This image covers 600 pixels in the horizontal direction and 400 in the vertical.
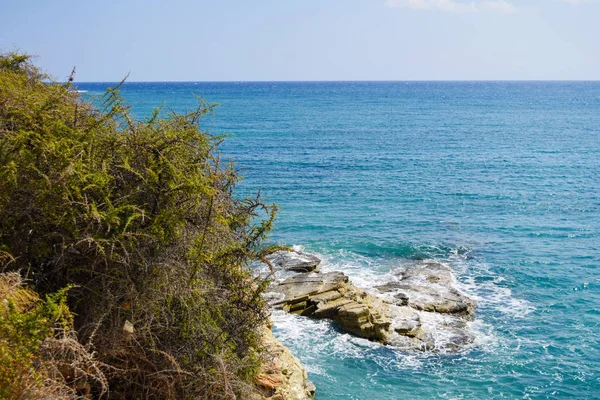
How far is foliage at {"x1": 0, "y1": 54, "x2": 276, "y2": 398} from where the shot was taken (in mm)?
9289

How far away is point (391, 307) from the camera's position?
70.4 ft

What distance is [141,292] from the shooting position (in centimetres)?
957

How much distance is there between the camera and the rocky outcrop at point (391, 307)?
64.8 feet

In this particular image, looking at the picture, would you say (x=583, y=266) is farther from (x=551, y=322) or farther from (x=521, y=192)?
(x=521, y=192)

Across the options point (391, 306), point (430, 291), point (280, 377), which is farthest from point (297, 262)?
point (280, 377)

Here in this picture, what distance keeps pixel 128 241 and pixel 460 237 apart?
2451 cm

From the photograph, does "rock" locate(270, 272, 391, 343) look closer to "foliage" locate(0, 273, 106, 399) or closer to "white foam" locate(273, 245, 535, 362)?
"white foam" locate(273, 245, 535, 362)

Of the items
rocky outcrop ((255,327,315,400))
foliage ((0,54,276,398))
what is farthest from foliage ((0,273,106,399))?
rocky outcrop ((255,327,315,400))

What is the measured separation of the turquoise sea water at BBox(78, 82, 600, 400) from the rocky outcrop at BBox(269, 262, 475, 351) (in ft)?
1.80

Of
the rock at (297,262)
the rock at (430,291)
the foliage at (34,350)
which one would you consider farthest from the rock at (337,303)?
the foliage at (34,350)

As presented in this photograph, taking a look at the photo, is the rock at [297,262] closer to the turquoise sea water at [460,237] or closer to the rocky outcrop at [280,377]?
the turquoise sea water at [460,237]

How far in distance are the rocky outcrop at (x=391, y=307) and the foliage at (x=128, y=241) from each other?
30.9 feet

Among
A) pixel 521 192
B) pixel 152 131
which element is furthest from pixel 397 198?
pixel 152 131

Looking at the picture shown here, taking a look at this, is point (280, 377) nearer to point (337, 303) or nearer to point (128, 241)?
point (128, 241)
